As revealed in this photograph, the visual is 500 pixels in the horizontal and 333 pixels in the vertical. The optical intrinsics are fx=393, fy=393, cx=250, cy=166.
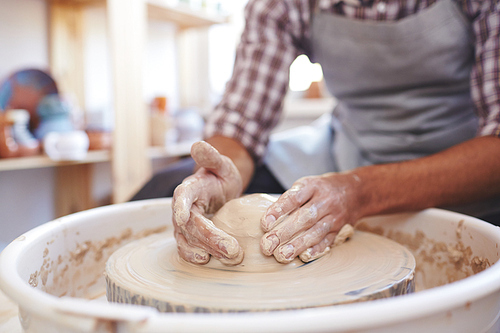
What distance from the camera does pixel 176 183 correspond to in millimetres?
1114

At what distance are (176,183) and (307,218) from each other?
571 mm

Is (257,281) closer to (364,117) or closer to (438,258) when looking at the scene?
(438,258)

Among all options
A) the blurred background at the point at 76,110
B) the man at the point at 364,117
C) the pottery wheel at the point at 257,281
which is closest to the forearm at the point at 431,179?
the man at the point at 364,117

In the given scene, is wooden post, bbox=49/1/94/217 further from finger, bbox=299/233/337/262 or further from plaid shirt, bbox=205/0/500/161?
finger, bbox=299/233/337/262

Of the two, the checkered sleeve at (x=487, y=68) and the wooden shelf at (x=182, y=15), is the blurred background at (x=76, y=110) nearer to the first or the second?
the wooden shelf at (x=182, y=15)

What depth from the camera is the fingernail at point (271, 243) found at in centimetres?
59

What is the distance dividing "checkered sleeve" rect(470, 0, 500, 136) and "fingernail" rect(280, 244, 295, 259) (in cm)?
57

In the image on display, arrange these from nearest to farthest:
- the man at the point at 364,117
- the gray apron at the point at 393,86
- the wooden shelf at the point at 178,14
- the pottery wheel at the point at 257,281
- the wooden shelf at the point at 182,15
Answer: the pottery wheel at the point at 257,281
the man at the point at 364,117
the gray apron at the point at 393,86
the wooden shelf at the point at 178,14
the wooden shelf at the point at 182,15

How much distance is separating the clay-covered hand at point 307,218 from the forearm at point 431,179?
0.33 feet

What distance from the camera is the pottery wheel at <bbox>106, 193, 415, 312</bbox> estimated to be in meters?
0.49

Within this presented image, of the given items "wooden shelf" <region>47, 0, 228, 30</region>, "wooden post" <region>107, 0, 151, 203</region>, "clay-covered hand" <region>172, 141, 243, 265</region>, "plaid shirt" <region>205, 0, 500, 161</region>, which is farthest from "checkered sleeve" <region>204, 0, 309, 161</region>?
"wooden shelf" <region>47, 0, 228, 30</region>

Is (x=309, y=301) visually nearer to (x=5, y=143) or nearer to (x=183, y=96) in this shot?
(x=5, y=143)

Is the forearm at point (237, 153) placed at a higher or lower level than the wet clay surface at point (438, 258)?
higher

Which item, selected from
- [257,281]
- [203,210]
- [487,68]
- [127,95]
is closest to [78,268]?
[203,210]
